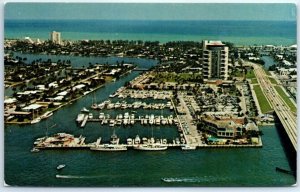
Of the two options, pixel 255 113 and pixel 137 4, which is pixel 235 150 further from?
pixel 137 4

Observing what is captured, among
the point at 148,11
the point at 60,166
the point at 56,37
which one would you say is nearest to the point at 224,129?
the point at 148,11

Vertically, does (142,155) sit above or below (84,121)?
below

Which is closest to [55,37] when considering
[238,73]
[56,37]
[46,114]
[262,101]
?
[56,37]

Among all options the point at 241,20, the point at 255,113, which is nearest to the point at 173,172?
the point at 255,113

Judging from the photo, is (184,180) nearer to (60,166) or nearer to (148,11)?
(60,166)

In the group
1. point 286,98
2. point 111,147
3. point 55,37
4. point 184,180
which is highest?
point 55,37
